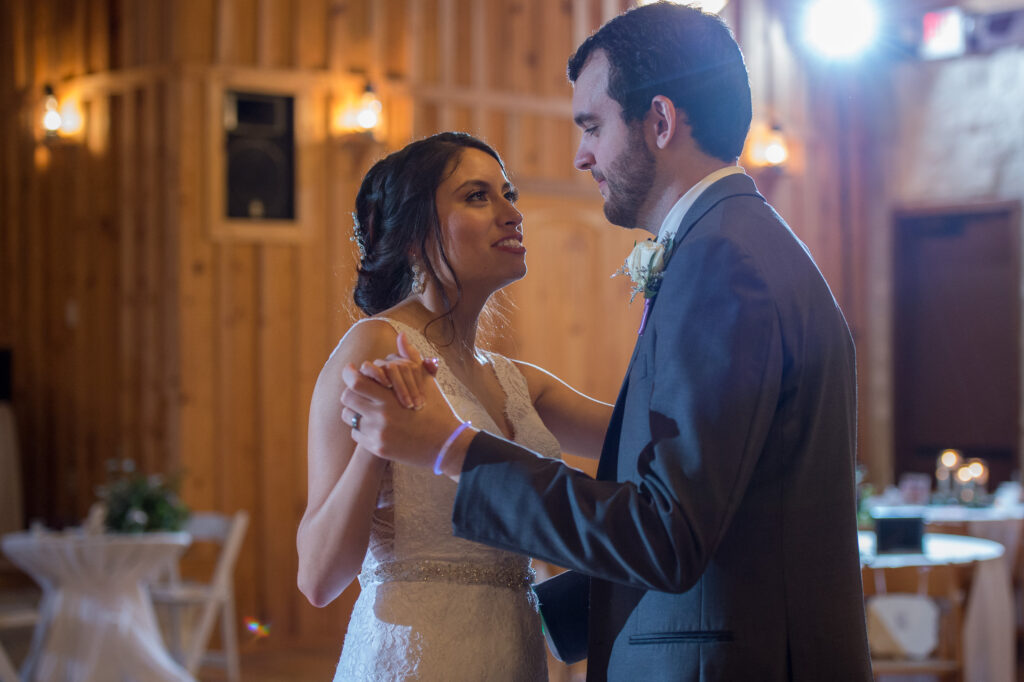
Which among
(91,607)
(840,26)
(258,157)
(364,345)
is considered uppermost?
(840,26)

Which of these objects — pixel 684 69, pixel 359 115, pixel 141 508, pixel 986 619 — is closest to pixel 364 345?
pixel 684 69

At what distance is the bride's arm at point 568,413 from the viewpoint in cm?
232

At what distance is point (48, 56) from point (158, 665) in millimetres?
4875

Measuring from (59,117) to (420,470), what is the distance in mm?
6584

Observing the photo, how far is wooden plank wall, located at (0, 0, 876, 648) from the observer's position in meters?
6.87

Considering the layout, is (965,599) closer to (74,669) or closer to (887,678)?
(887,678)

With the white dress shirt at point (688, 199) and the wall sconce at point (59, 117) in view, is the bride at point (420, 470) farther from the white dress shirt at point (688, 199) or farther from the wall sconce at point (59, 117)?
the wall sconce at point (59, 117)

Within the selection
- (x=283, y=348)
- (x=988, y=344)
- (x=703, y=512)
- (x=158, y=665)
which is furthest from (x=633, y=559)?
(x=988, y=344)

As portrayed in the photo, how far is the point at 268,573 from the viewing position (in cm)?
685

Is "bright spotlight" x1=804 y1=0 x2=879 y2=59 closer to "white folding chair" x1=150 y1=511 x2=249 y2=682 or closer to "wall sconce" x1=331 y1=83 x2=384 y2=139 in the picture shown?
"wall sconce" x1=331 y1=83 x2=384 y2=139

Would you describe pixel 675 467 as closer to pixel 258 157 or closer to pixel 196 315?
pixel 196 315

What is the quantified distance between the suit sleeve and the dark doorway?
28.0 ft

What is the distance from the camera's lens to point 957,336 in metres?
9.38

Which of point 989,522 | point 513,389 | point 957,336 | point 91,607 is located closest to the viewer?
point 513,389
